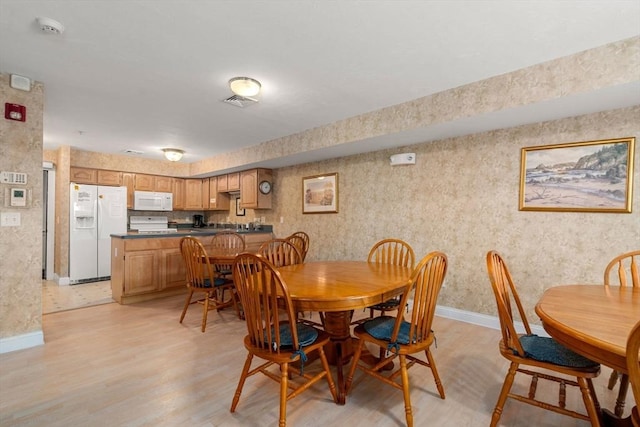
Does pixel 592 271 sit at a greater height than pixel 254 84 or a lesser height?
lesser

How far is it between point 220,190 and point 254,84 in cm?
397

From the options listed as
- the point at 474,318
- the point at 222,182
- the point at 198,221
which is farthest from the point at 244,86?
the point at 198,221

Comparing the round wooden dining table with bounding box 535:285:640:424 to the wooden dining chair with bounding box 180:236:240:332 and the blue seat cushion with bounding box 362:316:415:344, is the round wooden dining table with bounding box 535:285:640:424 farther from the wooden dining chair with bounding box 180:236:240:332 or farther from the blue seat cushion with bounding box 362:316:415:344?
the wooden dining chair with bounding box 180:236:240:332

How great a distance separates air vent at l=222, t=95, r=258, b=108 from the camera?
9.30ft

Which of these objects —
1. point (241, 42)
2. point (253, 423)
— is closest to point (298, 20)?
point (241, 42)

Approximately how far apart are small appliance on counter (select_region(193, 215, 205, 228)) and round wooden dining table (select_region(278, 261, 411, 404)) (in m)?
5.01

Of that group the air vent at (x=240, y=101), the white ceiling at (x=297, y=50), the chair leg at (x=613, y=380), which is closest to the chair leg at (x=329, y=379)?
the chair leg at (x=613, y=380)

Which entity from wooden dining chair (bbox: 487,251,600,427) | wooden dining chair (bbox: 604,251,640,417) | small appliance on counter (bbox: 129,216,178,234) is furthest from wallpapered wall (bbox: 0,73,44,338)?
wooden dining chair (bbox: 604,251,640,417)

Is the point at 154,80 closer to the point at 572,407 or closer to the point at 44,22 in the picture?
the point at 44,22

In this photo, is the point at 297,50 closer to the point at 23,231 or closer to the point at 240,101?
the point at 240,101

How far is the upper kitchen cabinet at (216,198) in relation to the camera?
6.30m

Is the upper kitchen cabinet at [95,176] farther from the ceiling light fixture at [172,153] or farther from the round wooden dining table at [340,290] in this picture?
the round wooden dining table at [340,290]

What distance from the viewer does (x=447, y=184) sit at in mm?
3412

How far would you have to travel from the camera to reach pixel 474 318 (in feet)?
10.5
